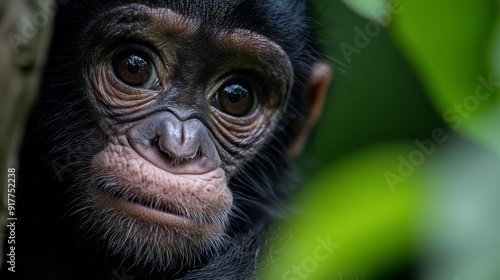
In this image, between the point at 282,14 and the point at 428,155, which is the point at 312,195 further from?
the point at 282,14

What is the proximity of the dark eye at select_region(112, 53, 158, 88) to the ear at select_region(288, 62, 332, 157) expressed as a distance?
1.29 meters

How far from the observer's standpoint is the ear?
4926mm

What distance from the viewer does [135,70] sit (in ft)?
13.3

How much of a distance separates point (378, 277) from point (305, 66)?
141 cm

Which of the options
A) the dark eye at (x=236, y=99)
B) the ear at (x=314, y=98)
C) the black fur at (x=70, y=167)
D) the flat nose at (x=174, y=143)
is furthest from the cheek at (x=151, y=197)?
the ear at (x=314, y=98)

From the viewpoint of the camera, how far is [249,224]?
462 cm

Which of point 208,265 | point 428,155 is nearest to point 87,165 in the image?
point 208,265

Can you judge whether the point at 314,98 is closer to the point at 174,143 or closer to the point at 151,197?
the point at 174,143

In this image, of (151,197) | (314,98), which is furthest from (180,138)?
(314,98)

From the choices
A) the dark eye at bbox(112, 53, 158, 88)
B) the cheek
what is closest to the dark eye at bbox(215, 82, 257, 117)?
the dark eye at bbox(112, 53, 158, 88)

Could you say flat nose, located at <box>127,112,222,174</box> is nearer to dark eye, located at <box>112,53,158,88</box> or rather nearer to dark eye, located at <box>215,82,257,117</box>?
dark eye, located at <box>112,53,158,88</box>

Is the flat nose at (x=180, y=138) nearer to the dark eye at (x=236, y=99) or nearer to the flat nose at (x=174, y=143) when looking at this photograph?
the flat nose at (x=174, y=143)

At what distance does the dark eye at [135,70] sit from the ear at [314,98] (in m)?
1.29

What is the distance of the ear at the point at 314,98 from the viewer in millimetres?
4926
